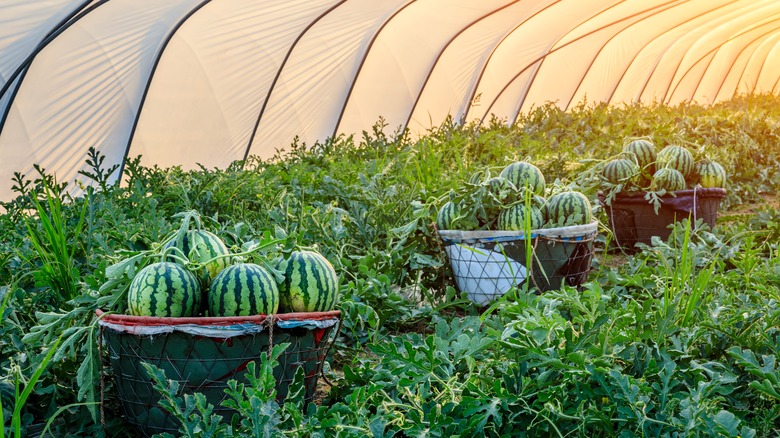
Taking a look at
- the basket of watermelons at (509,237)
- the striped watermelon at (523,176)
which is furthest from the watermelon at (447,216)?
the striped watermelon at (523,176)

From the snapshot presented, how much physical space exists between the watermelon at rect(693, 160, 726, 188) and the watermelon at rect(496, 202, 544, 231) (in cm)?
189

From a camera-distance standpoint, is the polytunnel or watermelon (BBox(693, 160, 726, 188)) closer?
watermelon (BBox(693, 160, 726, 188))

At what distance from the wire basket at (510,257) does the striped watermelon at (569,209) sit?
11cm

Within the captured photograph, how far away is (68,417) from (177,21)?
538cm

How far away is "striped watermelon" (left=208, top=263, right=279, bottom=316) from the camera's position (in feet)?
7.47

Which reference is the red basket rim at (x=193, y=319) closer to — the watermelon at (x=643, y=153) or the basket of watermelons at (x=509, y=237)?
the basket of watermelons at (x=509, y=237)

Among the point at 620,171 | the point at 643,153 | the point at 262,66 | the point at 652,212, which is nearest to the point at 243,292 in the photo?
the point at 620,171

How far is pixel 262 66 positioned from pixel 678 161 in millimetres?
4696

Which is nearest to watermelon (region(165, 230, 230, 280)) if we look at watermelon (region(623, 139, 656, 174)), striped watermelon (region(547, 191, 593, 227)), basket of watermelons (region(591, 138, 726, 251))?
striped watermelon (region(547, 191, 593, 227))

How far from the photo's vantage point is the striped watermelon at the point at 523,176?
4.00 metres

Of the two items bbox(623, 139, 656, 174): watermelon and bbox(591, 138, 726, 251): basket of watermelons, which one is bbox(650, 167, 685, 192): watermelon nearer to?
bbox(591, 138, 726, 251): basket of watermelons

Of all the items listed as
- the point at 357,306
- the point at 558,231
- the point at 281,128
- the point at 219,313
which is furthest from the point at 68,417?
the point at 281,128

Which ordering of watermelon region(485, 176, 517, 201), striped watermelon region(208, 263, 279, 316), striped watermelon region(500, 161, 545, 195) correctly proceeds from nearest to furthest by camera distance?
striped watermelon region(208, 263, 279, 316), watermelon region(485, 176, 517, 201), striped watermelon region(500, 161, 545, 195)

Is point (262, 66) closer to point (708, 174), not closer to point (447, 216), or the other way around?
point (708, 174)
